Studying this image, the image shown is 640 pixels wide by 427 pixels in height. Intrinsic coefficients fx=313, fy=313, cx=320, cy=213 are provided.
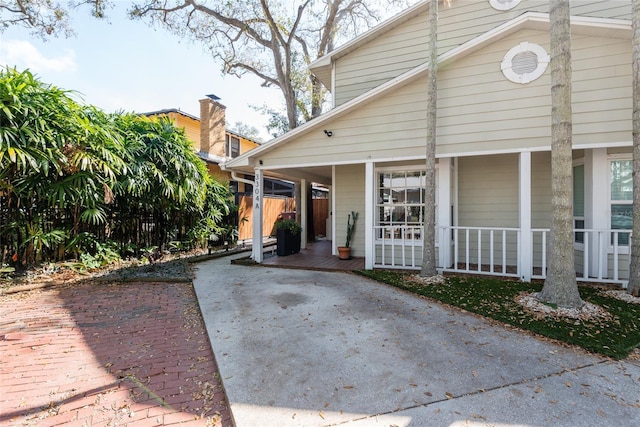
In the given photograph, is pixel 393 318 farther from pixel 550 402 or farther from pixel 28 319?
pixel 28 319

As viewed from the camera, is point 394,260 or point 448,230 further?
point 394,260

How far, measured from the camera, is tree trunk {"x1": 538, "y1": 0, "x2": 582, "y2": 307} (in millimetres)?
4141

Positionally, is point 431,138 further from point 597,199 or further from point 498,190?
point 597,199

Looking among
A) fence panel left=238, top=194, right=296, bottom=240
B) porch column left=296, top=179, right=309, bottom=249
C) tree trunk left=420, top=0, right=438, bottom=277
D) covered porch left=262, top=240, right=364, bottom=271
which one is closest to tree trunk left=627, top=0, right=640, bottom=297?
tree trunk left=420, top=0, right=438, bottom=277

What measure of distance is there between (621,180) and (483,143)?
2.50m

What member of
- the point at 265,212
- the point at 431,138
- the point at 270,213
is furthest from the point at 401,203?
the point at 270,213

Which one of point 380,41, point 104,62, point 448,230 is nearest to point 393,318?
point 448,230

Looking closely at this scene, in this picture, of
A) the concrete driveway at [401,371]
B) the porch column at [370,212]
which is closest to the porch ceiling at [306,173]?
the porch column at [370,212]

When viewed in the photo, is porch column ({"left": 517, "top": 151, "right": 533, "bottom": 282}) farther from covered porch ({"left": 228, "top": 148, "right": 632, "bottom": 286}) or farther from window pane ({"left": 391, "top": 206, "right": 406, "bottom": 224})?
window pane ({"left": 391, "top": 206, "right": 406, "bottom": 224})

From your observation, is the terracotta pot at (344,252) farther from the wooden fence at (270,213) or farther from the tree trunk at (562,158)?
the tree trunk at (562,158)

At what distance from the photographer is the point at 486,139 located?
5.90 m

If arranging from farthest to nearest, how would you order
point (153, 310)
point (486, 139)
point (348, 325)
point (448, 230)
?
point (448, 230)
point (486, 139)
point (153, 310)
point (348, 325)

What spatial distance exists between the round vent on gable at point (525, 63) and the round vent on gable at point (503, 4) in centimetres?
314

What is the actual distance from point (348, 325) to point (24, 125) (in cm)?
617
